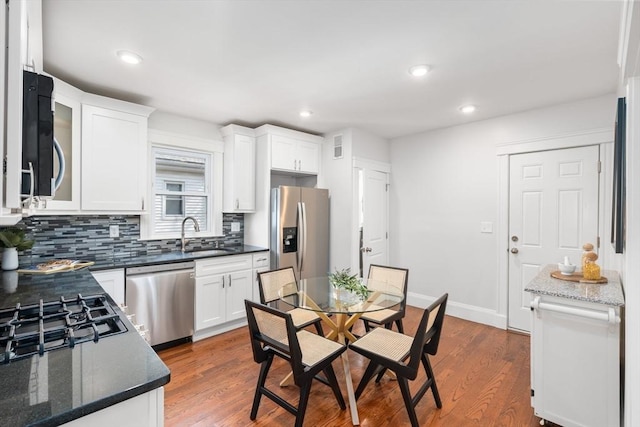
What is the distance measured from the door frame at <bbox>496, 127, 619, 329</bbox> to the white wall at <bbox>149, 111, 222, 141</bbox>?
345 cm

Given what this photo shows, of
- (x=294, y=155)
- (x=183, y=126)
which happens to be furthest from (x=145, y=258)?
(x=294, y=155)

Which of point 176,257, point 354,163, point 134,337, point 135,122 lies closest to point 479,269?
point 354,163

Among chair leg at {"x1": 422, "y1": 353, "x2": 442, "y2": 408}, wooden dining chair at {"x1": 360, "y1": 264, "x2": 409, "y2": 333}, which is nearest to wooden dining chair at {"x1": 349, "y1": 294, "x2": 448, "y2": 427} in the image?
chair leg at {"x1": 422, "y1": 353, "x2": 442, "y2": 408}

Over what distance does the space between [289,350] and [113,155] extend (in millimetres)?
2473

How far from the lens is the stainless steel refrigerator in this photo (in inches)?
145

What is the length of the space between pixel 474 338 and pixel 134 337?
10.9 feet

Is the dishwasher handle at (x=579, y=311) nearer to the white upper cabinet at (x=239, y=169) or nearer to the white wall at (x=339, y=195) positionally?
the white wall at (x=339, y=195)

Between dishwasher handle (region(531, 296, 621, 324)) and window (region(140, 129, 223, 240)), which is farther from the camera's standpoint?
window (region(140, 129, 223, 240))

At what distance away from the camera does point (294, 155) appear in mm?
3988

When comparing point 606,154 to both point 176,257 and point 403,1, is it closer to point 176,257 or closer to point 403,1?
point 403,1

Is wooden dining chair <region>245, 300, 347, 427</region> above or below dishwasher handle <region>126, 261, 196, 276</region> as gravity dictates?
below

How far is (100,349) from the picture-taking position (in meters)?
1.04

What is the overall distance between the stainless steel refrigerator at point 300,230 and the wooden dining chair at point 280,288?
0.86 m

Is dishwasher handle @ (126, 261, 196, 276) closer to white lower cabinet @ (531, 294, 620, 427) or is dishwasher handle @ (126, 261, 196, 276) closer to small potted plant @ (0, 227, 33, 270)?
small potted plant @ (0, 227, 33, 270)
